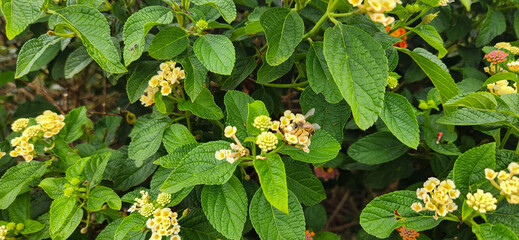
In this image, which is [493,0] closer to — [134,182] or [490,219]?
[490,219]

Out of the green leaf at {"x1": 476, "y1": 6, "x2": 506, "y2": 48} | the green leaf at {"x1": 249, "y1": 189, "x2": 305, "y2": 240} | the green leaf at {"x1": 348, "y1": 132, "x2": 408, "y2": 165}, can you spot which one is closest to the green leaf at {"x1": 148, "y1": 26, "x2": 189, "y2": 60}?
the green leaf at {"x1": 249, "y1": 189, "x2": 305, "y2": 240}

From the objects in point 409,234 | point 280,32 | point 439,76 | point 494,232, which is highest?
point 280,32

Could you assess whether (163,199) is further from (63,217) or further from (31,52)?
(31,52)

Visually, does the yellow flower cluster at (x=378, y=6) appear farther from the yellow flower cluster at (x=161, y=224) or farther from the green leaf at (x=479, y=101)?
the yellow flower cluster at (x=161, y=224)

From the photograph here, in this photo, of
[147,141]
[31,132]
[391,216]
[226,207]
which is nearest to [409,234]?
[391,216]

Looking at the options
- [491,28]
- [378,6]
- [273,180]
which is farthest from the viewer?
[491,28]

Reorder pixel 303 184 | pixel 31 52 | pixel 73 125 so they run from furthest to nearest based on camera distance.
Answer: pixel 73 125 → pixel 303 184 → pixel 31 52
